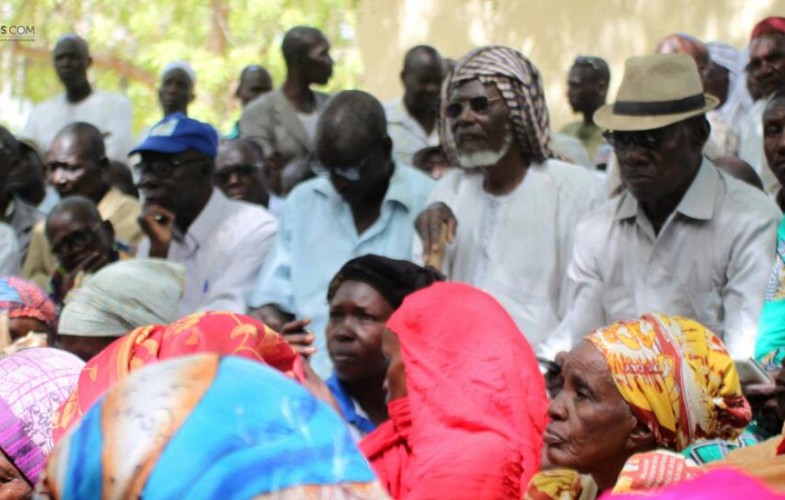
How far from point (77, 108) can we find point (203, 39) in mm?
9604

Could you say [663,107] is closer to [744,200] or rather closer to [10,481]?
[744,200]

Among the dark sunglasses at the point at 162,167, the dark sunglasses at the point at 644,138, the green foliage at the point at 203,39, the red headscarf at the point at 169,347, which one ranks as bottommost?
the green foliage at the point at 203,39

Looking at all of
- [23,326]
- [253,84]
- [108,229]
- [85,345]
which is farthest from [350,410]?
[253,84]

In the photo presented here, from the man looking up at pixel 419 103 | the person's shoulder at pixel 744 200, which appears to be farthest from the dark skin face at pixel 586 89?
the person's shoulder at pixel 744 200

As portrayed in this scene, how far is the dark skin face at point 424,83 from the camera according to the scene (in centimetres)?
934

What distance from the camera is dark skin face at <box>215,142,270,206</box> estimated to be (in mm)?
8906

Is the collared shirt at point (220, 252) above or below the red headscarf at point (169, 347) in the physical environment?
below

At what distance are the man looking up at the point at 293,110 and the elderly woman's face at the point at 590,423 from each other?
560 cm

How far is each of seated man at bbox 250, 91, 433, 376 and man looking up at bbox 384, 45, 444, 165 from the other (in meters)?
2.19

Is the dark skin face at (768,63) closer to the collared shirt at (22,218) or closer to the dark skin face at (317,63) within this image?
the dark skin face at (317,63)

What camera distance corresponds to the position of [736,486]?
1.75 m

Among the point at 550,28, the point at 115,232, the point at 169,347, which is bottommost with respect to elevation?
the point at 115,232

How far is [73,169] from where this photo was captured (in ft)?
28.7

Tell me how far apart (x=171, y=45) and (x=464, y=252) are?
13.5 m
